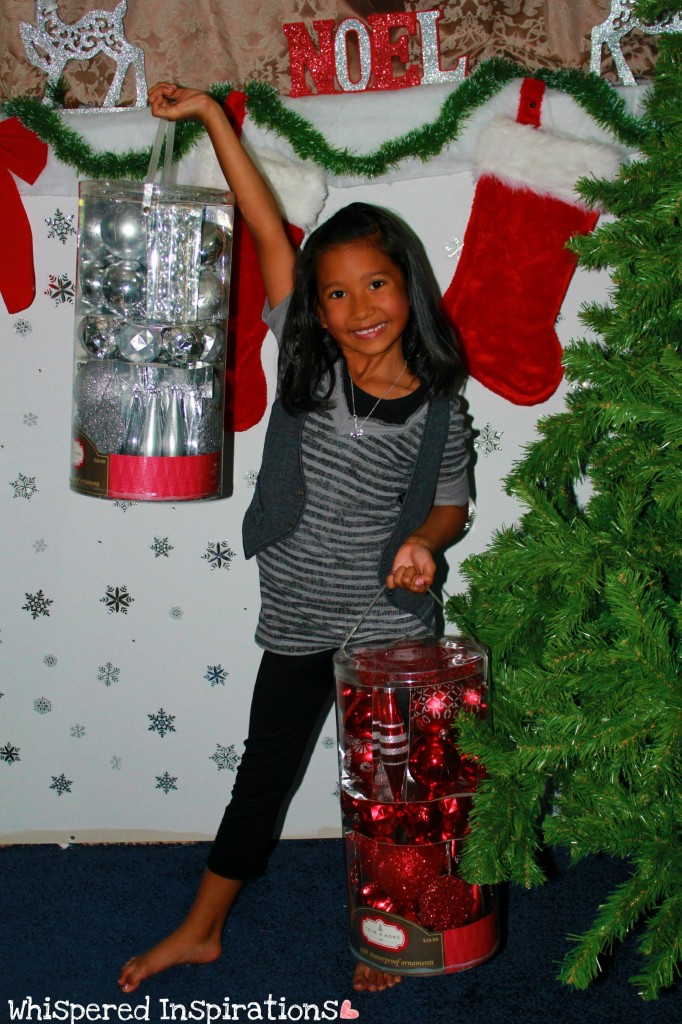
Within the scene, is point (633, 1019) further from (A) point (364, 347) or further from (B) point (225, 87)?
(B) point (225, 87)

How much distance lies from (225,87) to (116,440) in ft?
2.79

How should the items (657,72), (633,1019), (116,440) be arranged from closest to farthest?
(657,72)
(116,440)
(633,1019)

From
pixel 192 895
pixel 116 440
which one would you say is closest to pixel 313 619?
pixel 116 440

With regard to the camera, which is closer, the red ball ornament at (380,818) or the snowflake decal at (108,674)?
the red ball ornament at (380,818)

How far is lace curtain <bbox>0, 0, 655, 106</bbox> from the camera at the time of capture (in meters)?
1.86

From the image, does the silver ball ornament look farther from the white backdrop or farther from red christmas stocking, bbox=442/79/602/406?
red christmas stocking, bbox=442/79/602/406

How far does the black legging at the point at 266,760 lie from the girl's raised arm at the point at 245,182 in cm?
70

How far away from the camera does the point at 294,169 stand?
180cm

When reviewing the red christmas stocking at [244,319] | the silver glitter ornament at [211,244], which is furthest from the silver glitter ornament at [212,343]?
the red christmas stocking at [244,319]

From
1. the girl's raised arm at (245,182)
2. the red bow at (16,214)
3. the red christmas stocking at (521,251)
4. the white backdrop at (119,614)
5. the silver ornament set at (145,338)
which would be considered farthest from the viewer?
the white backdrop at (119,614)

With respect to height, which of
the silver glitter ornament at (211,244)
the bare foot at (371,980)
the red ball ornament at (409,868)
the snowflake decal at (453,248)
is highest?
the snowflake decal at (453,248)

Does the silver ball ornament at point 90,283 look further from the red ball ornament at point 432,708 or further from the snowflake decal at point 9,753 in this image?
the snowflake decal at point 9,753

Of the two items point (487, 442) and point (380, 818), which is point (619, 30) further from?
point (380, 818)

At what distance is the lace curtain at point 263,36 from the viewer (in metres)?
1.86
